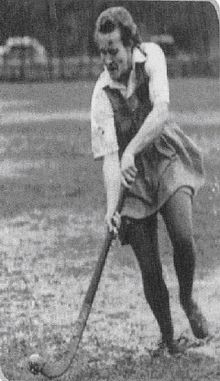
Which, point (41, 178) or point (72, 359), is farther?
point (41, 178)

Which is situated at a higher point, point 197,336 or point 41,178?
point 41,178

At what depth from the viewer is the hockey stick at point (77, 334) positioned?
2055mm

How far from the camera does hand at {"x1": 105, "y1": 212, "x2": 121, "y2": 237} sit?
6.75ft

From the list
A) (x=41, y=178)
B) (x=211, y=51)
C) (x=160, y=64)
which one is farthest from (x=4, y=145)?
(x=211, y=51)

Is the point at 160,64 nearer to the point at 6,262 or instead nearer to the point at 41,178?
the point at 41,178

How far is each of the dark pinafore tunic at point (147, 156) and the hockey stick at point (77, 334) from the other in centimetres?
6

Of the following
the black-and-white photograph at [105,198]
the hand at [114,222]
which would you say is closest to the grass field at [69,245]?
the black-and-white photograph at [105,198]

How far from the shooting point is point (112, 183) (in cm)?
207

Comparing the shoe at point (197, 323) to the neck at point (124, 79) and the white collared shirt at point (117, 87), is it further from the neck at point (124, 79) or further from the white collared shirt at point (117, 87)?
the neck at point (124, 79)

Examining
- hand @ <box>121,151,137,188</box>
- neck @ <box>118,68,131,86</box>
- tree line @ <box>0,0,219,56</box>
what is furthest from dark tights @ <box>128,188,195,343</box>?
tree line @ <box>0,0,219,56</box>

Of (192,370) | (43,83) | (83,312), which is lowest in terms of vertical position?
(192,370)

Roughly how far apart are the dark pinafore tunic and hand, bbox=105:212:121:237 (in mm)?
20

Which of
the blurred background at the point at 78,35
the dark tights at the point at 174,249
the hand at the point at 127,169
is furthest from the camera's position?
the blurred background at the point at 78,35

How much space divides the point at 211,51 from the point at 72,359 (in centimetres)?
91
